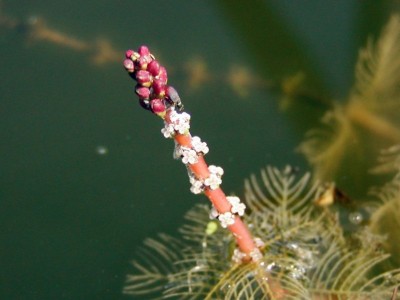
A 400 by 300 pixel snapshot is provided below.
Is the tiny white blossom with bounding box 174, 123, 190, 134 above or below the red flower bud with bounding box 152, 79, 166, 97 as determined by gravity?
below

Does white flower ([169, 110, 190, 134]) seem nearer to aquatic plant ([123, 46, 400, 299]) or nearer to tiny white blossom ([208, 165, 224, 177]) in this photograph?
aquatic plant ([123, 46, 400, 299])

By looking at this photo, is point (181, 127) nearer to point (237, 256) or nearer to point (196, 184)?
point (196, 184)

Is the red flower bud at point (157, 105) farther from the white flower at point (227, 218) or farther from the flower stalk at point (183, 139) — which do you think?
the white flower at point (227, 218)

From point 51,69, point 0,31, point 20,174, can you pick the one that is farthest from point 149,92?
point 0,31

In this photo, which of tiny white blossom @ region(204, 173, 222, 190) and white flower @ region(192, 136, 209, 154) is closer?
white flower @ region(192, 136, 209, 154)

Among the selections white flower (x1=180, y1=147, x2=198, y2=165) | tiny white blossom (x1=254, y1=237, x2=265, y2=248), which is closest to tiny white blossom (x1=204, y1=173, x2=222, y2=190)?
white flower (x1=180, y1=147, x2=198, y2=165)

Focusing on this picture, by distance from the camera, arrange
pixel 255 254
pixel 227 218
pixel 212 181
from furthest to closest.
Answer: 1. pixel 255 254
2. pixel 227 218
3. pixel 212 181

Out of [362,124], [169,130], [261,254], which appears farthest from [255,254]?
[362,124]

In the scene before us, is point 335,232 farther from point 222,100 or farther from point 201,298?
point 222,100
